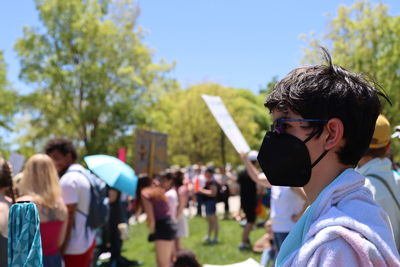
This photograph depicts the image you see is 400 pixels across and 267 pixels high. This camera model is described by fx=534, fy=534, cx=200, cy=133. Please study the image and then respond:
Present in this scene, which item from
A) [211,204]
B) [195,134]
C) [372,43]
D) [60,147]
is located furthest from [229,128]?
[195,134]

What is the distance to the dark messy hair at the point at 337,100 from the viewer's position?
1584 millimetres

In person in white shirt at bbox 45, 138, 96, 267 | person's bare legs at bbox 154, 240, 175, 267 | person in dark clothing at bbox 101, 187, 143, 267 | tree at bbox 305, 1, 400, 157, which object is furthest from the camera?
tree at bbox 305, 1, 400, 157

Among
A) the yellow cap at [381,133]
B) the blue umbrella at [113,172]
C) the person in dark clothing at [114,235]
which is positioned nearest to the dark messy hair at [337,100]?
the yellow cap at [381,133]

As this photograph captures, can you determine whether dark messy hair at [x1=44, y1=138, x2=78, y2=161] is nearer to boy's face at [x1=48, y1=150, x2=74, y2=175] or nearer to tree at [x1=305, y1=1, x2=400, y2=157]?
boy's face at [x1=48, y1=150, x2=74, y2=175]

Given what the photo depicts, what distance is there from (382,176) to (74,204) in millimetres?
2980

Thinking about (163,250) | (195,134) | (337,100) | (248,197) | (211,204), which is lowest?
(195,134)

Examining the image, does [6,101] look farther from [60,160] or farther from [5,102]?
[60,160]

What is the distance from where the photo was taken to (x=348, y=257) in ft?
4.48

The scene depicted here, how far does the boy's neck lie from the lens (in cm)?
166

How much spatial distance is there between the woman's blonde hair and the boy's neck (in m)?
3.03

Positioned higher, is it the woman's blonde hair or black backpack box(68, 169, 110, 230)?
the woman's blonde hair

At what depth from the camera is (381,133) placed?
3637 millimetres

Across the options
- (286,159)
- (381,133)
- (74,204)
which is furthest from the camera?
(74,204)

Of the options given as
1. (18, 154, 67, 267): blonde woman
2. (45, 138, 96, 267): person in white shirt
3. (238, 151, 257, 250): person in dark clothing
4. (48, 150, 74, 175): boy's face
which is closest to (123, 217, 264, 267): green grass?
(238, 151, 257, 250): person in dark clothing
